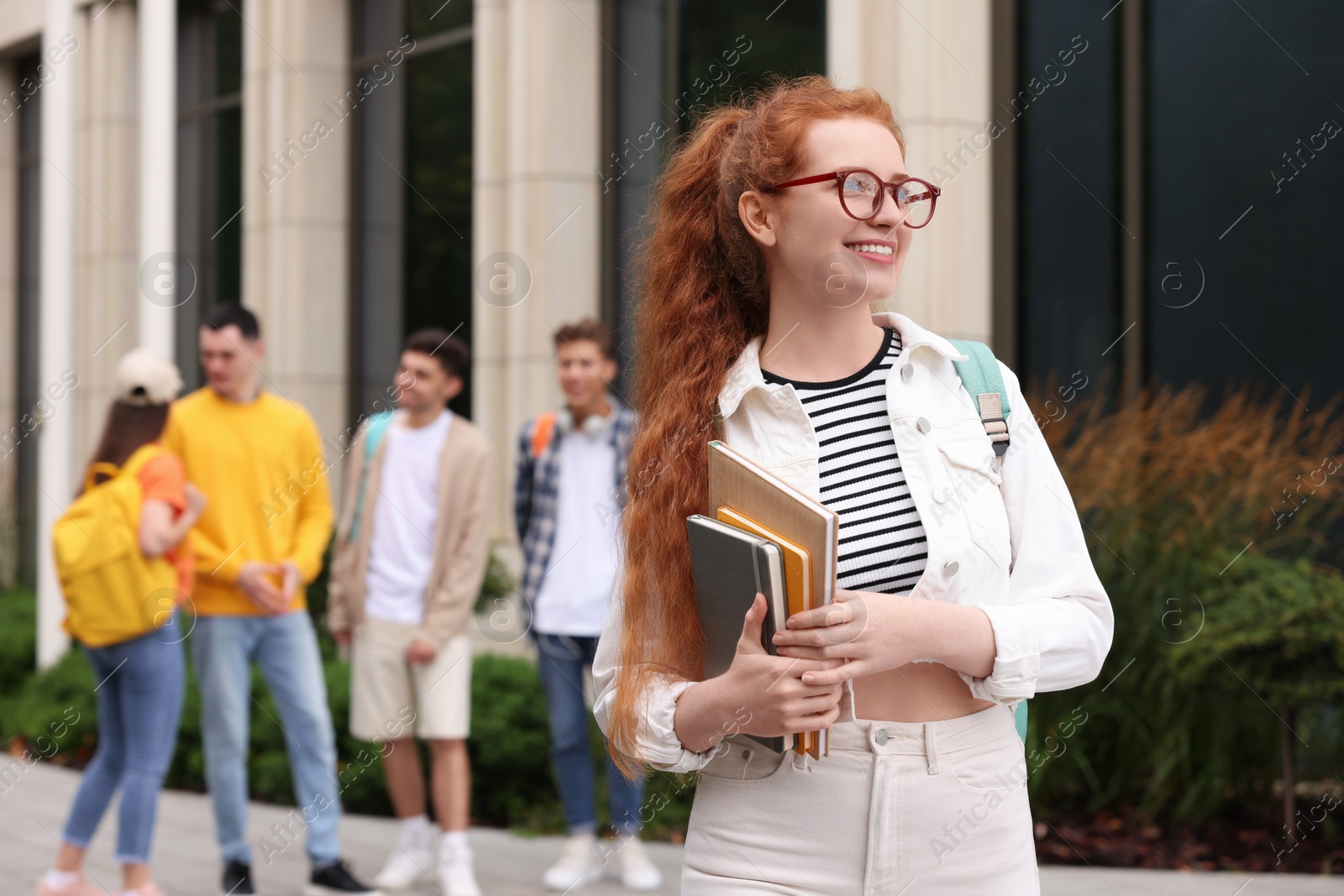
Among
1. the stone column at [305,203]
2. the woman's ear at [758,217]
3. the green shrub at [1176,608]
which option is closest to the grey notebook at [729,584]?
the woman's ear at [758,217]

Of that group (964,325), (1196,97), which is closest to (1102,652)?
(964,325)

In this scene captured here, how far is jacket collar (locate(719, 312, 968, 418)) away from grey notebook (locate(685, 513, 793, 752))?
0.71ft

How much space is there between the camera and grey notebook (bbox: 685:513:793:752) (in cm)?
195

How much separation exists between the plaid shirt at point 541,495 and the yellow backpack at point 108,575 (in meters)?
1.52

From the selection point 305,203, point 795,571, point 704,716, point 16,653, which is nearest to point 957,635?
point 795,571

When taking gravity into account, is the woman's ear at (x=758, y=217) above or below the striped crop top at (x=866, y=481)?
above

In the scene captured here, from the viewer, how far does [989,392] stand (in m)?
2.25

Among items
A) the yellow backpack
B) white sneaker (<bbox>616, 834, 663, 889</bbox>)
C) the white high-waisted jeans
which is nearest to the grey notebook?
the white high-waisted jeans

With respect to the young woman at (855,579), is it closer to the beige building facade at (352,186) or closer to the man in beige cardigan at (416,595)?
the man in beige cardigan at (416,595)

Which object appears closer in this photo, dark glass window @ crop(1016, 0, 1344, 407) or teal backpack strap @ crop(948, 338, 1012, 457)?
teal backpack strap @ crop(948, 338, 1012, 457)

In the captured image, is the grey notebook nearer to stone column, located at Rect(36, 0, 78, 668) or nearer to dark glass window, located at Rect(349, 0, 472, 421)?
stone column, located at Rect(36, 0, 78, 668)

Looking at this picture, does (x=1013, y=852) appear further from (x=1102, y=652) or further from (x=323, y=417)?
(x=323, y=417)

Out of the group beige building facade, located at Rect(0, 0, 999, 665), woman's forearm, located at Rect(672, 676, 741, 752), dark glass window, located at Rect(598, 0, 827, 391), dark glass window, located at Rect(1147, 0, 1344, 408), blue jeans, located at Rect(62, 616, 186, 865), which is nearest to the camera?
woman's forearm, located at Rect(672, 676, 741, 752)

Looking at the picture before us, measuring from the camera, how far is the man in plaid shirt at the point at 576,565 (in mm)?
5945
